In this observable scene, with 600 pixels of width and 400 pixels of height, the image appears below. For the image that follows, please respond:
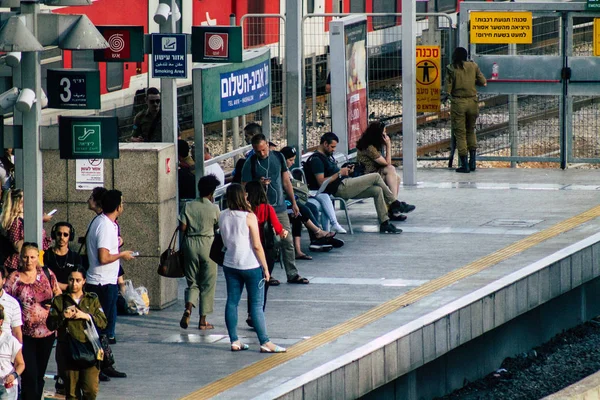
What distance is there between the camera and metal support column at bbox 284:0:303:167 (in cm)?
1580

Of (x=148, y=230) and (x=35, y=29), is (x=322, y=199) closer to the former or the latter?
(x=148, y=230)

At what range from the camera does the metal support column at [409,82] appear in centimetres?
1838

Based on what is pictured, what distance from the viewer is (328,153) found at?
15.4 metres

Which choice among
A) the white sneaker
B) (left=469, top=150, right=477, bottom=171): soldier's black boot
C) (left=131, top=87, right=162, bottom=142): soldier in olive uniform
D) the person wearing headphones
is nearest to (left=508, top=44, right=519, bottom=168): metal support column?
(left=469, top=150, right=477, bottom=171): soldier's black boot

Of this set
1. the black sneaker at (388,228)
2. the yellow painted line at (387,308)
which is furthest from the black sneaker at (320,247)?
the yellow painted line at (387,308)

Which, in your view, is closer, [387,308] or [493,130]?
[387,308]

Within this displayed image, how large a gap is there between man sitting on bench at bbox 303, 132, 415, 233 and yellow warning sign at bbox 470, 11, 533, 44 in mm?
4927

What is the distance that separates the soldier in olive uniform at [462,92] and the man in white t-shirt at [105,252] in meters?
9.53

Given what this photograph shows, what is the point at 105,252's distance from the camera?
10.5 meters

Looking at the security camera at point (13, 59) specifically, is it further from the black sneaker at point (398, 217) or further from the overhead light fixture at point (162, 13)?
the black sneaker at point (398, 217)

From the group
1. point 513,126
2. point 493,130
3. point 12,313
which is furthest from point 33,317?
point 493,130

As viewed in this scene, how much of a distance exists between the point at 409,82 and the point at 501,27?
2268 mm

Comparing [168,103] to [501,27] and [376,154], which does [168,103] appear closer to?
[376,154]

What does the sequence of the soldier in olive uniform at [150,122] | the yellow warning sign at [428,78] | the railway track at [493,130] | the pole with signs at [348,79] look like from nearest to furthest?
1. the soldier in olive uniform at [150,122]
2. the pole with signs at [348,79]
3. the yellow warning sign at [428,78]
4. the railway track at [493,130]
